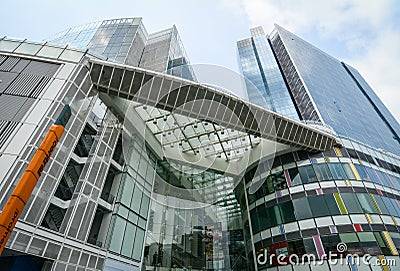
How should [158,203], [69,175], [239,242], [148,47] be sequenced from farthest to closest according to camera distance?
1. [148,47]
2. [239,242]
3. [158,203]
4. [69,175]

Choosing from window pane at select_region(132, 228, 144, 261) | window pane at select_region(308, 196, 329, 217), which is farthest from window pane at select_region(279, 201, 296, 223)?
window pane at select_region(132, 228, 144, 261)

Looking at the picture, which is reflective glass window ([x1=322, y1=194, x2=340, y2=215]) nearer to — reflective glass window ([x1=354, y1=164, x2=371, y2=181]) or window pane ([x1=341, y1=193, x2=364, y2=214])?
window pane ([x1=341, y1=193, x2=364, y2=214])

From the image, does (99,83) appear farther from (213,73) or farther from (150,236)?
(150,236)

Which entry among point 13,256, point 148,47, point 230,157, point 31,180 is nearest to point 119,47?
point 148,47

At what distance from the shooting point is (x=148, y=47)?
4700 cm

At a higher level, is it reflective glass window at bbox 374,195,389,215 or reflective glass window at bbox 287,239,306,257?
reflective glass window at bbox 374,195,389,215

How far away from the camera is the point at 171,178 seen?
26.3 m

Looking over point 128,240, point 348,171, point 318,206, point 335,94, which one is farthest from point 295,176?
point 335,94

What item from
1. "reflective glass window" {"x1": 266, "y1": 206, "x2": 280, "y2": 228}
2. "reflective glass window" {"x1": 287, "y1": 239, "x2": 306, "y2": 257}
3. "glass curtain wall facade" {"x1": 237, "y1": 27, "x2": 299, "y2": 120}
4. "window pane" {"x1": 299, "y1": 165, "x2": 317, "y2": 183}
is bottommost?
"reflective glass window" {"x1": 287, "y1": 239, "x2": 306, "y2": 257}

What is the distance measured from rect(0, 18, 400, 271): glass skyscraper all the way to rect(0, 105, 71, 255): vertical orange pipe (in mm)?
8123

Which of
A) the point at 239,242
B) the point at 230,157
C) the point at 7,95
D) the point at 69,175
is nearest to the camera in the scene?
the point at 7,95

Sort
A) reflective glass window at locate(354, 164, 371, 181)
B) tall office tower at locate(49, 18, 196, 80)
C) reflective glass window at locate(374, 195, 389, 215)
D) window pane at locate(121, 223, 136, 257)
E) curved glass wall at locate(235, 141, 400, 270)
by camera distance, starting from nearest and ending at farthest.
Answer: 1. window pane at locate(121, 223, 136, 257)
2. curved glass wall at locate(235, 141, 400, 270)
3. reflective glass window at locate(374, 195, 389, 215)
4. reflective glass window at locate(354, 164, 371, 181)
5. tall office tower at locate(49, 18, 196, 80)

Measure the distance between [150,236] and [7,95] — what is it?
1567 cm

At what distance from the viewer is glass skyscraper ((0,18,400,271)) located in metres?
14.5
